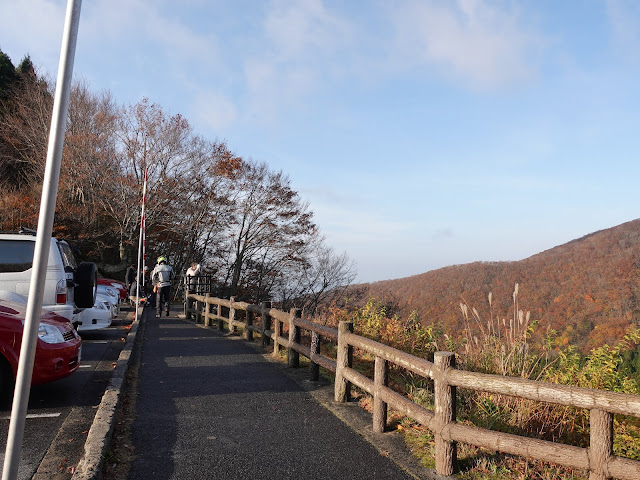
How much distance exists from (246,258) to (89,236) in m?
9.21

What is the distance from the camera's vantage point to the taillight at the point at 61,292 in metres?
8.05

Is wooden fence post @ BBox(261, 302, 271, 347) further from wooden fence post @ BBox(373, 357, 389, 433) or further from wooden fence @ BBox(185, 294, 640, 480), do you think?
wooden fence post @ BBox(373, 357, 389, 433)

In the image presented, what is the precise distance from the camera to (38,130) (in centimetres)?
2808

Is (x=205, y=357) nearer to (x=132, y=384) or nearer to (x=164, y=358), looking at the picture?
(x=164, y=358)

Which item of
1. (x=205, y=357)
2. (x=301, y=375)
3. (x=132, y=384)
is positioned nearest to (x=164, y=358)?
(x=205, y=357)

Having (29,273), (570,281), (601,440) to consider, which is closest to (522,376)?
(601,440)

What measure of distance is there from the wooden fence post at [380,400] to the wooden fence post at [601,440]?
2128 mm

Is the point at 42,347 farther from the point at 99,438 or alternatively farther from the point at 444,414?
the point at 444,414

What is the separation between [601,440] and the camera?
11.2 ft

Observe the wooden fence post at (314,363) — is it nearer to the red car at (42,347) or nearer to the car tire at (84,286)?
the red car at (42,347)

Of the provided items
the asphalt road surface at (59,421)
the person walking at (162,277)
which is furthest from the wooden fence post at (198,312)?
the asphalt road surface at (59,421)

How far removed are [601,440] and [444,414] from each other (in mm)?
1181

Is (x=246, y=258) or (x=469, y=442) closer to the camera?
(x=469, y=442)

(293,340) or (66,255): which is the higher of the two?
(66,255)
